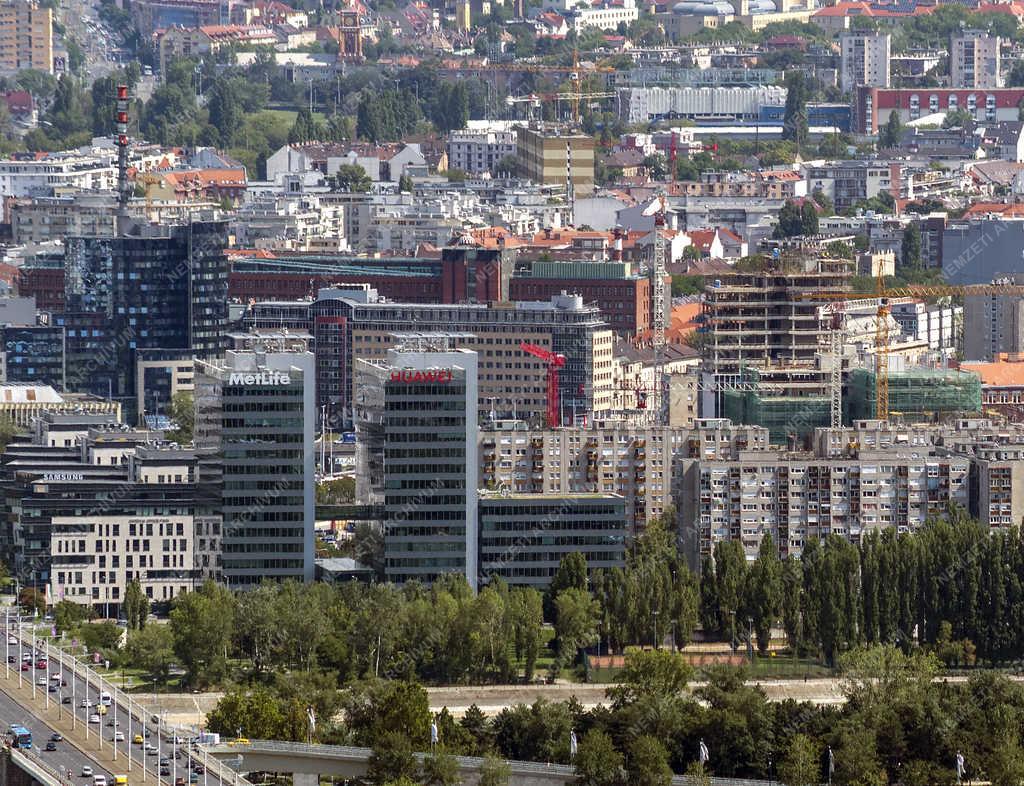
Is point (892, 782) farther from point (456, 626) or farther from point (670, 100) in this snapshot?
point (670, 100)

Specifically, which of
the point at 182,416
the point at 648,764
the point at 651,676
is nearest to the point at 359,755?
the point at 648,764

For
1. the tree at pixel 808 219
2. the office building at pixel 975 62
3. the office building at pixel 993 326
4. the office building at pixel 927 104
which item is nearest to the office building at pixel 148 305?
the office building at pixel 993 326

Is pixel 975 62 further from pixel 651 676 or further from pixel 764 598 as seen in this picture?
pixel 651 676

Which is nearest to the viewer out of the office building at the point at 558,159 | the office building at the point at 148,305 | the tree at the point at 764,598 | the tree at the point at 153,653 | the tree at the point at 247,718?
the tree at the point at 247,718

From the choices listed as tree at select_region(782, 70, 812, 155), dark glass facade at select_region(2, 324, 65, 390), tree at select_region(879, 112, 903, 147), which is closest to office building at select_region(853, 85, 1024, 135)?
tree at select_region(782, 70, 812, 155)

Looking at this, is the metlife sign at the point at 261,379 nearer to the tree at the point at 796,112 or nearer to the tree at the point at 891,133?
the tree at the point at 891,133

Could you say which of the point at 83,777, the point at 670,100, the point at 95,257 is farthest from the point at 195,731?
the point at 670,100

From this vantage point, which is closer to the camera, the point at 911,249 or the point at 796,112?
the point at 911,249
